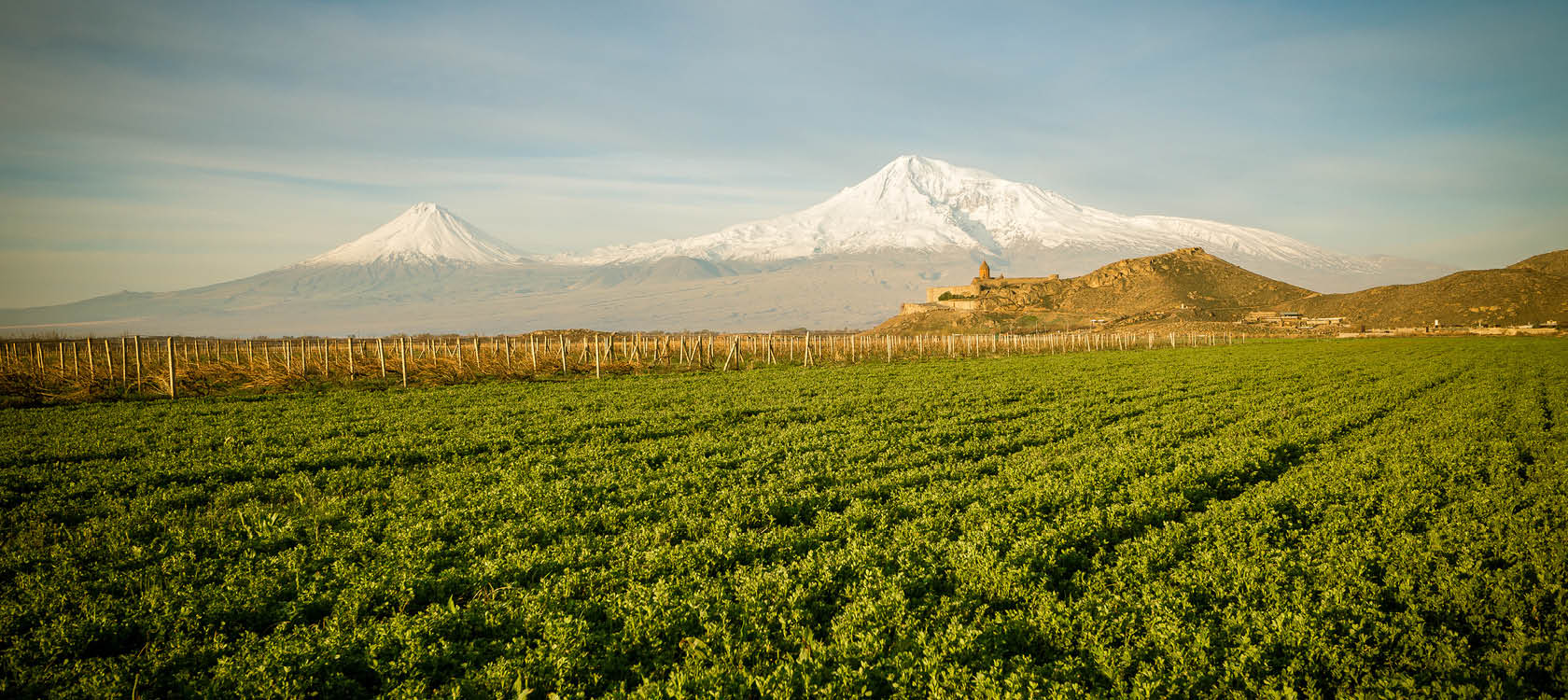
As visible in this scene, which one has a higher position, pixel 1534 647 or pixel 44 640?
pixel 44 640

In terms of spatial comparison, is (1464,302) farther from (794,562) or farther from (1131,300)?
(794,562)

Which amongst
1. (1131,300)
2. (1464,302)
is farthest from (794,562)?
(1131,300)

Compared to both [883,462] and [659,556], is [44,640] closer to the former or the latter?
[659,556]

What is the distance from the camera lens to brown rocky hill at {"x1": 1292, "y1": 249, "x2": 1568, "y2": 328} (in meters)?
120

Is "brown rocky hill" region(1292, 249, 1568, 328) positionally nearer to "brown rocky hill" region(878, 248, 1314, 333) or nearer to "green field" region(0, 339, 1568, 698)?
"brown rocky hill" region(878, 248, 1314, 333)

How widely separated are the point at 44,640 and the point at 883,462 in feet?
39.4

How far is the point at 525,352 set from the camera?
4909cm

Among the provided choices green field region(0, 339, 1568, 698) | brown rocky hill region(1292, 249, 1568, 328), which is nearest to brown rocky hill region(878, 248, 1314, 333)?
brown rocky hill region(1292, 249, 1568, 328)

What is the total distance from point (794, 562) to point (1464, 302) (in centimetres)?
18247

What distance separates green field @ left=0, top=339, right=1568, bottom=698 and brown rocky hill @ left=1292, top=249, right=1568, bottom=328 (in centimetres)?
15261

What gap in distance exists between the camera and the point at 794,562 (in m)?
8.20

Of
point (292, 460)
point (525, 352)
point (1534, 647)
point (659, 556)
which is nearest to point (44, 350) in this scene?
point (525, 352)

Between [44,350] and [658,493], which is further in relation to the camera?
[44,350]

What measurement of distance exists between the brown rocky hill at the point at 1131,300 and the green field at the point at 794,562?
157585 mm
